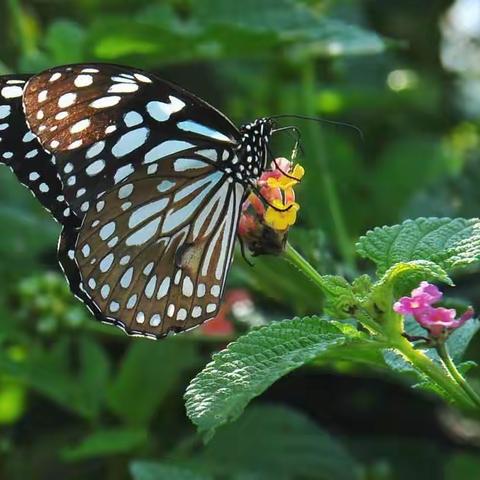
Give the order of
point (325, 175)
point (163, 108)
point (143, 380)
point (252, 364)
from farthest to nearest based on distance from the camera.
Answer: point (325, 175) → point (143, 380) → point (163, 108) → point (252, 364)

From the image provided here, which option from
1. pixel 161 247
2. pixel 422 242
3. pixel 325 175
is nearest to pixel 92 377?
pixel 161 247

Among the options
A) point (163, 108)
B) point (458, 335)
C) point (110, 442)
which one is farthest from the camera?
point (110, 442)

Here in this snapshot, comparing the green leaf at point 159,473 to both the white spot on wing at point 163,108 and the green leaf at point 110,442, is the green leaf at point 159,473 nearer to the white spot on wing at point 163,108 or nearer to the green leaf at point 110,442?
the green leaf at point 110,442

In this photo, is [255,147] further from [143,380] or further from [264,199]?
[143,380]

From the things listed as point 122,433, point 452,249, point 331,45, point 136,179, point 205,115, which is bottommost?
point 122,433

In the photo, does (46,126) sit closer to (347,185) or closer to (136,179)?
(136,179)

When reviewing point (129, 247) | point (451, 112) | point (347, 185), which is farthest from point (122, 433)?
point (451, 112)

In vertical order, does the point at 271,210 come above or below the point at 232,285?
below

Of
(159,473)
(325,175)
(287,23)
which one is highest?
(287,23)
